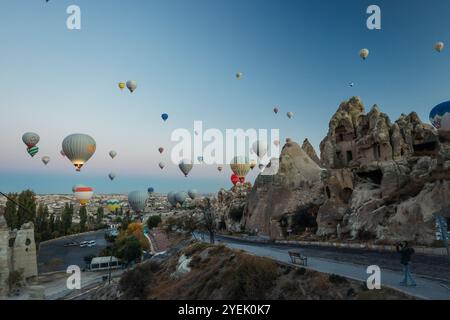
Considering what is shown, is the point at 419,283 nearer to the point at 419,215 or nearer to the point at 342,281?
the point at 342,281

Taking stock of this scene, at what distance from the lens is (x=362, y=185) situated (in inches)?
1208

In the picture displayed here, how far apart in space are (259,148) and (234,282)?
36.2m

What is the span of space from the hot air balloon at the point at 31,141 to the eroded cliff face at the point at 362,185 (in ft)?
113

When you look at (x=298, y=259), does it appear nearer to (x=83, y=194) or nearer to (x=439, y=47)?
(x=439, y=47)

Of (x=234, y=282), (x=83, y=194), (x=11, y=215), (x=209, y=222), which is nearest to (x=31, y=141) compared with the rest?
(x=83, y=194)

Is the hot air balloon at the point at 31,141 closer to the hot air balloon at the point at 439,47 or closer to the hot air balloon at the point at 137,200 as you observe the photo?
the hot air balloon at the point at 137,200

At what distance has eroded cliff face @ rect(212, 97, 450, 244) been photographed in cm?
2220

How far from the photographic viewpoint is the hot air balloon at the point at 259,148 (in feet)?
164

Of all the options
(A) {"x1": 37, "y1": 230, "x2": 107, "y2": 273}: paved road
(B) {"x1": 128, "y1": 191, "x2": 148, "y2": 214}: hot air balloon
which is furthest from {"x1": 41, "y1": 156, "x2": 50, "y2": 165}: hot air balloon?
(A) {"x1": 37, "y1": 230, "x2": 107, "y2": 273}: paved road

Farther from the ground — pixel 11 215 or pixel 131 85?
pixel 131 85

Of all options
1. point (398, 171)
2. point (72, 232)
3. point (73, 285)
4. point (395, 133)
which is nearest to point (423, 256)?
point (398, 171)

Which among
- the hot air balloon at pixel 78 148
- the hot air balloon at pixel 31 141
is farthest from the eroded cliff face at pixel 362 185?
the hot air balloon at pixel 31 141

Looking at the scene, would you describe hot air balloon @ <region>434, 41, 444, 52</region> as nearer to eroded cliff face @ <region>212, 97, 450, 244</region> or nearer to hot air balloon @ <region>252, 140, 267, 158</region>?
eroded cliff face @ <region>212, 97, 450, 244</region>

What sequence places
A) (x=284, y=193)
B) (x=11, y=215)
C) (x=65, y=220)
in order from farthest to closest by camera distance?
1. (x=65, y=220)
2. (x=11, y=215)
3. (x=284, y=193)
